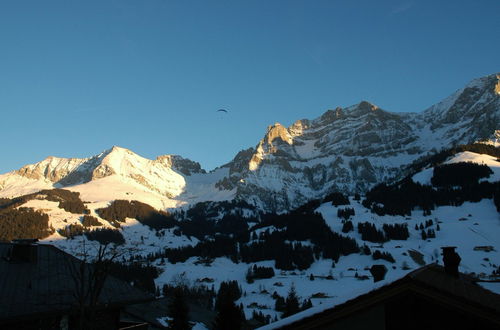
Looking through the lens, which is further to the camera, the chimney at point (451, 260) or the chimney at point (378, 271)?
the chimney at point (378, 271)

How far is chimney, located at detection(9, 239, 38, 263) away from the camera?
64.4ft

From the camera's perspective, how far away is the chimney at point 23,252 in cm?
1962

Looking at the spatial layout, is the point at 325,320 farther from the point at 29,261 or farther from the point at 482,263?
the point at 482,263

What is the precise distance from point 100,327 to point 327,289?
159 metres

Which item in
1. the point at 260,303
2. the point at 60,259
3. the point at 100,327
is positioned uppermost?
the point at 60,259

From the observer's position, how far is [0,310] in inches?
622

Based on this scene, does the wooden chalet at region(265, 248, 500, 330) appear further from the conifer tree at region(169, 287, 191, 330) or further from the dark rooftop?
the conifer tree at region(169, 287, 191, 330)

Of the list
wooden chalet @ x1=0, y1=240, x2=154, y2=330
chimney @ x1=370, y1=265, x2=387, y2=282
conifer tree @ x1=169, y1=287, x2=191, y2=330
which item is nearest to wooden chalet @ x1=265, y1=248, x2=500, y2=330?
chimney @ x1=370, y1=265, x2=387, y2=282

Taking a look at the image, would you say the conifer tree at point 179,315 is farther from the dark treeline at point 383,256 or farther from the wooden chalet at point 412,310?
the dark treeline at point 383,256

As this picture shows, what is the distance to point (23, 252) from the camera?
65.2 feet

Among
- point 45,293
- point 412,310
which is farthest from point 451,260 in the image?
point 45,293

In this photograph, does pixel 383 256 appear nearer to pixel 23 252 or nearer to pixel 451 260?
pixel 23 252

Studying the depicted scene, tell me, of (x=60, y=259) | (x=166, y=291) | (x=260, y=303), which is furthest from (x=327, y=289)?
(x=60, y=259)

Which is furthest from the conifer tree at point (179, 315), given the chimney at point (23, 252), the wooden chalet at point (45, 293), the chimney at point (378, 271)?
the chimney at point (378, 271)
